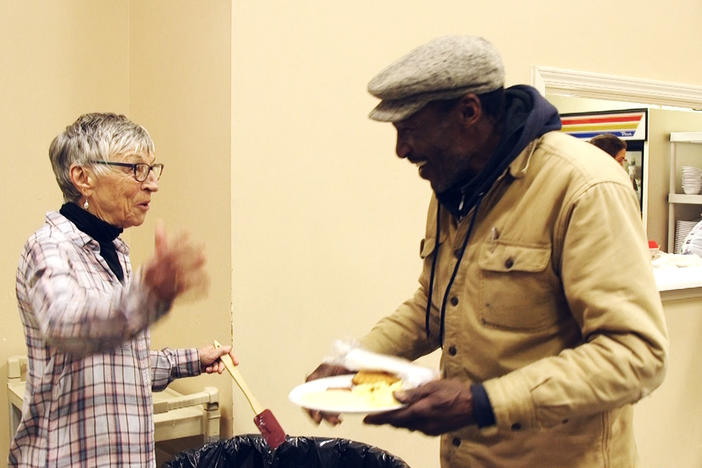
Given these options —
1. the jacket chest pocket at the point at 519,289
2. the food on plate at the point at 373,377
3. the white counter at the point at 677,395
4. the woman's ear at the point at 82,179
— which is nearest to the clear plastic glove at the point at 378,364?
the food on plate at the point at 373,377

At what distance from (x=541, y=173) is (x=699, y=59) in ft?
9.05

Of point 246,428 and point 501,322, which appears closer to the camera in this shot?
point 501,322

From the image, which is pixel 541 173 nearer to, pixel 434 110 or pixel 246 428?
pixel 434 110

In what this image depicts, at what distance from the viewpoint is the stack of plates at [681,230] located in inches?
177

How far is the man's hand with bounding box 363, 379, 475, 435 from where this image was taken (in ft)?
4.28

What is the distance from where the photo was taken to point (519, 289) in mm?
1420

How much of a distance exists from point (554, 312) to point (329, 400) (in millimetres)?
458

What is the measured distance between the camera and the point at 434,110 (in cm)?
146

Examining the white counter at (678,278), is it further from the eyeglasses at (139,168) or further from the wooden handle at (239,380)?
the eyeglasses at (139,168)

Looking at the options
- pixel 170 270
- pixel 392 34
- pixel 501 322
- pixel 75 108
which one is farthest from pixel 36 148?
pixel 501 322

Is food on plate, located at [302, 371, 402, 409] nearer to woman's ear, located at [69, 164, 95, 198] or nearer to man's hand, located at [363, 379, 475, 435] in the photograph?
man's hand, located at [363, 379, 475, 435]

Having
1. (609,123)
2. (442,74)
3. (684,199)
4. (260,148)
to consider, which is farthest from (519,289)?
(684,199)

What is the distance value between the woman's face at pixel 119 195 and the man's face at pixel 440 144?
2.28ft

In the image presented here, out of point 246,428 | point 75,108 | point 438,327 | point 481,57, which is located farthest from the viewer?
point 75,108
